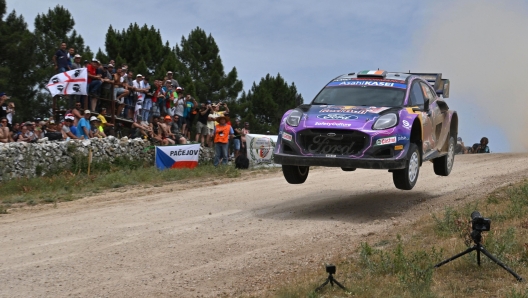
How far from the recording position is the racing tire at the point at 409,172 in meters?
10.6

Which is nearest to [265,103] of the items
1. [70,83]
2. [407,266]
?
[70,83]

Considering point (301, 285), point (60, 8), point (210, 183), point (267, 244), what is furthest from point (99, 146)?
point (60, 8)

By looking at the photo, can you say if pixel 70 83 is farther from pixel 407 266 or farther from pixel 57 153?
pixel 407 266

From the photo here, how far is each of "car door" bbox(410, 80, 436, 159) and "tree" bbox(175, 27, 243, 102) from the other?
32182 millimetres

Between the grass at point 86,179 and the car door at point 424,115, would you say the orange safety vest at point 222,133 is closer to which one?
the grass at point 86,179

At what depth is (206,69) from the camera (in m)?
46.2

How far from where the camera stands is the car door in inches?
458

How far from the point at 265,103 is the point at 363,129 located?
39.8 meters

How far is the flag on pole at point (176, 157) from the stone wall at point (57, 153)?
71cm

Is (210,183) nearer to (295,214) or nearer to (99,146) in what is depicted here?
(99,146)

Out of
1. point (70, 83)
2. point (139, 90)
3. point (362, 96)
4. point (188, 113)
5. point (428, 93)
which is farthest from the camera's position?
point (188, 113)

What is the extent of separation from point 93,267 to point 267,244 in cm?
228

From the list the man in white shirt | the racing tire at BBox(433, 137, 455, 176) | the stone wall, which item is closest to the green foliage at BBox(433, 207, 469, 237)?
the racing tire at BBox(433, 137, 455, 176)

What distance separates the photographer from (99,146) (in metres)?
19.3
